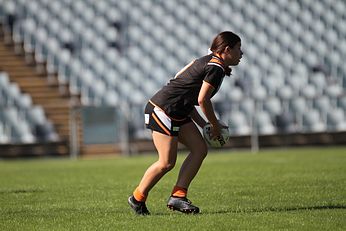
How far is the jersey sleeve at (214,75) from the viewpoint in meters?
7.11

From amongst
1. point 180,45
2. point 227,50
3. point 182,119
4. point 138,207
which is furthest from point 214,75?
point 180,45

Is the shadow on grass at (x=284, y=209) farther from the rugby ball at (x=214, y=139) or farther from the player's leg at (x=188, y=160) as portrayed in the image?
the rugby ball at (x=214, y=139)

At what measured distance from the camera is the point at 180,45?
24.5 m

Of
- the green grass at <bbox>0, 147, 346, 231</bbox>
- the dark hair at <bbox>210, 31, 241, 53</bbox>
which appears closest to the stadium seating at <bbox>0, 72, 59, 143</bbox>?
the green grass at <bbox>0, 147, 346, 231</bbox>

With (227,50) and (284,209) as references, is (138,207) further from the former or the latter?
(227,50)

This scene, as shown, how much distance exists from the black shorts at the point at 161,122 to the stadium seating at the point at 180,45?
14143 millimetres

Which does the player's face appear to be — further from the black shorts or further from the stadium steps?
the stadium steps

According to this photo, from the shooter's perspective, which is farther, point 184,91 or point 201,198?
point 201,198

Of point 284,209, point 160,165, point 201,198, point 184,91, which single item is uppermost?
point 184,91

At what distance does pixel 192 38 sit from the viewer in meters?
24.7

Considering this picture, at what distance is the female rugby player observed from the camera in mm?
7338

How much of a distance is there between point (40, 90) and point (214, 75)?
16.9m

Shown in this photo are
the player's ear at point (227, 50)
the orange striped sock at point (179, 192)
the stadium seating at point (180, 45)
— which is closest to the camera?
the player's ear at point (227, 50)

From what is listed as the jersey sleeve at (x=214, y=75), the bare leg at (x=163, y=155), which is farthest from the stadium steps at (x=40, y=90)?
the jersey sleeve at (x=214, y=75)
